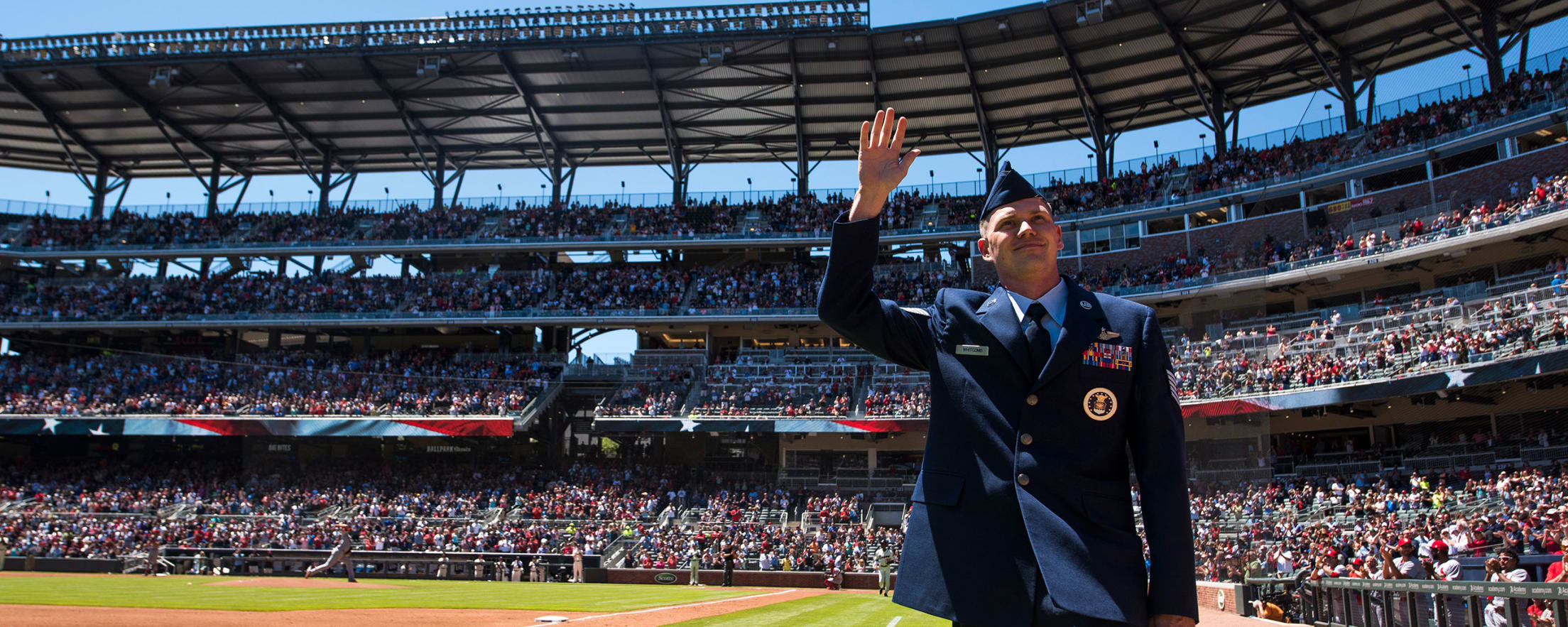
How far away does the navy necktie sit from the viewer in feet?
11.7

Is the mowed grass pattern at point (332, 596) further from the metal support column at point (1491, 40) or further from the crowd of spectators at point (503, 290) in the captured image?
the metal support column at point (1491, 40)

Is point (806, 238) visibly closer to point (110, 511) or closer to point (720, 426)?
point (720, 426)

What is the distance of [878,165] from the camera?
3660 millimetres

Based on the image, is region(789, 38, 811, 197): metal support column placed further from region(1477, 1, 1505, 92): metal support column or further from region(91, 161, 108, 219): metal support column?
region(91, 161, 108, 219): metal support column

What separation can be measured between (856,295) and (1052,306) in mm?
690

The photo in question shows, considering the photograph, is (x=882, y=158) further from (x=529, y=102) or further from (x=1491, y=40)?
(x=529, y=102)

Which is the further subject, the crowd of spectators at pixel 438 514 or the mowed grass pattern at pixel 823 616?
the crowd of spectators at pixel 438 514

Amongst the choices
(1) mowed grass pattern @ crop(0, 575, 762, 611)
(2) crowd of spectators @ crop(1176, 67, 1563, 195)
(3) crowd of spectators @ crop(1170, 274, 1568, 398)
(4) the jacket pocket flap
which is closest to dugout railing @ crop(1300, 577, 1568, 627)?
(4) the jacket pocket flap

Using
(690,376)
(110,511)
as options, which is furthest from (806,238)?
(110,511)

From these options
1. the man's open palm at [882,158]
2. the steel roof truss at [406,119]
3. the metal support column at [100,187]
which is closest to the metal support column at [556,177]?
the steel roof truss at [406,119]

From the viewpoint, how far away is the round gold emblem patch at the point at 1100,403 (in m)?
3.48

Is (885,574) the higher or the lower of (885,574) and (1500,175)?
the lower

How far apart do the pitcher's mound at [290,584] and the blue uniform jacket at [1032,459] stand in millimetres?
23487

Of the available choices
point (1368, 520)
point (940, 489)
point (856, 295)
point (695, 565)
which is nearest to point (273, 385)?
point (695, 565)
